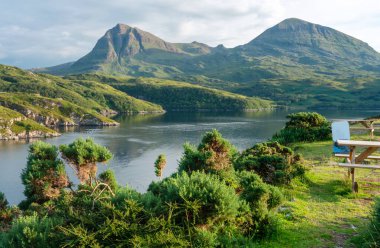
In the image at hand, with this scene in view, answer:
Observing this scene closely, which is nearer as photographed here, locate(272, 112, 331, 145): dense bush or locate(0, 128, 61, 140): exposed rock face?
locate(272, 112, 331, 145): dense bush

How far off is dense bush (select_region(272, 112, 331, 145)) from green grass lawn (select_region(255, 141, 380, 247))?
18.2m

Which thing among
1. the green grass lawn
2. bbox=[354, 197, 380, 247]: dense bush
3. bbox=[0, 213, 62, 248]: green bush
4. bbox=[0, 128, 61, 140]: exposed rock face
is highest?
bbox=[0, 213, 62, 248]: green bush

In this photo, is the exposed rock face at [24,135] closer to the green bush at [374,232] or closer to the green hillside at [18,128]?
the green hillside at [18,128]

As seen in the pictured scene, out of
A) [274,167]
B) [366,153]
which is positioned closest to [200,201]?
[366,153]

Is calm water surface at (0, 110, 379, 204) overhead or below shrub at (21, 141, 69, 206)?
below

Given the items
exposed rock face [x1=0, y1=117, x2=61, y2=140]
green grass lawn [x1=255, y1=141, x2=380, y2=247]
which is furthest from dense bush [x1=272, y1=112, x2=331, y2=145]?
exposed rock face [x1=0, y1=117, x2=61, y2=140]

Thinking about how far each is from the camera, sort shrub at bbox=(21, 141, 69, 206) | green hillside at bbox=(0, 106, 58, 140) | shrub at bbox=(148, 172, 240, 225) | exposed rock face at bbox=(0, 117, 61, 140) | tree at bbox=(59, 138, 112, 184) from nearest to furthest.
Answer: shrub at bbox=(148, 172, 240, 225) → shrub at bbox=(21, 141, 69, 206) → tree at bbox=(59, 138, 112, 184) → exposed rock face at bbox=(0, 117, 61, 140) → green hillside at bbox=(0, 106, 58, 140)

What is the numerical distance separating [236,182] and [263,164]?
6.25 meters

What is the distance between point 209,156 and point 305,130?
29.8 m

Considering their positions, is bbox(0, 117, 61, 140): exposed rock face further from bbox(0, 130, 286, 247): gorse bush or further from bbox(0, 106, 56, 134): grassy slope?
bbox(0, 130, 286, 247): gorse bush

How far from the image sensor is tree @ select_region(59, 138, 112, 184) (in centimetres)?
1609

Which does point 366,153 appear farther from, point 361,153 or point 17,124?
point 17,124

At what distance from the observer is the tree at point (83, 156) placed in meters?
16.1

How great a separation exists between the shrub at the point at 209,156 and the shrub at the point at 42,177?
244 inches
